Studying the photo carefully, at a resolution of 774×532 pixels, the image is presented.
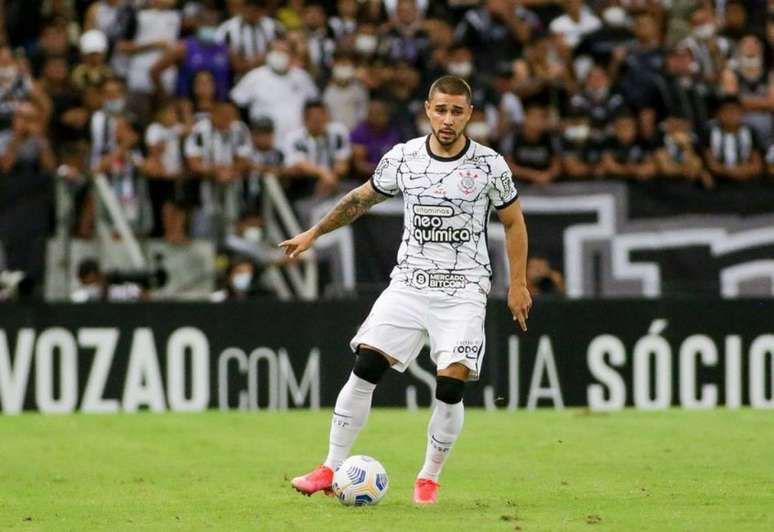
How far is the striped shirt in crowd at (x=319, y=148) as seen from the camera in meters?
19.4

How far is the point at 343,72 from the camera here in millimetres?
20531

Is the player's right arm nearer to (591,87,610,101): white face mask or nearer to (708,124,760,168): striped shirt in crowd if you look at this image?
(708,124,760,168): striped shirt in crowd

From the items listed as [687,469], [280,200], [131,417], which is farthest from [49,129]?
[687,469]

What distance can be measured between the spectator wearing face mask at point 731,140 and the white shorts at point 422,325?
1049 centimetres

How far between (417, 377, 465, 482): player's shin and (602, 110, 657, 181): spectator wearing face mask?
32.9ft

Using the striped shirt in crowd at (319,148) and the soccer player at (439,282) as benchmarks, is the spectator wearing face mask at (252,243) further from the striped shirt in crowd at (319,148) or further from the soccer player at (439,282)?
the soccer player at (439,282)

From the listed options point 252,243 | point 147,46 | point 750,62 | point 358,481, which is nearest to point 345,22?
point 147,46

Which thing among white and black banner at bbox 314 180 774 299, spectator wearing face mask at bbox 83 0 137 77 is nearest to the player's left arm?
white and black banner at bbox 314 180 774 299

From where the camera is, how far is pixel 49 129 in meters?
19.3

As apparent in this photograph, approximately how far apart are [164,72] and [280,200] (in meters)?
2.61

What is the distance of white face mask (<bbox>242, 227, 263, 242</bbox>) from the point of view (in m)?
18.6

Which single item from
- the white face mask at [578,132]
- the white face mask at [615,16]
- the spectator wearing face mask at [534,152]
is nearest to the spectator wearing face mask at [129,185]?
the spectator wearing face mask at [534,152]

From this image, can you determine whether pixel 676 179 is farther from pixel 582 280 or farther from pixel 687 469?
pixel 687 469

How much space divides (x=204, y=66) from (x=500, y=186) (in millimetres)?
10879
